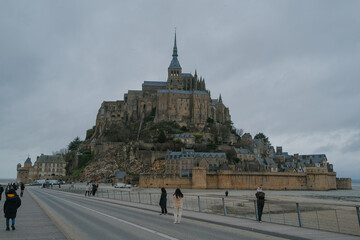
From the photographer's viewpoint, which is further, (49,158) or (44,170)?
(49,158)

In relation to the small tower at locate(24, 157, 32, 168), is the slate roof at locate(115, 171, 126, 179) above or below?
below

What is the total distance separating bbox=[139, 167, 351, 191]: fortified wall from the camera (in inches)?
2386

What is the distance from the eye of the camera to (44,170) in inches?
3177

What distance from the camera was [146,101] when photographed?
92125 millimetres

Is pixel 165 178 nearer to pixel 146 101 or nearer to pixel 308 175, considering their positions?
pixel 308 175

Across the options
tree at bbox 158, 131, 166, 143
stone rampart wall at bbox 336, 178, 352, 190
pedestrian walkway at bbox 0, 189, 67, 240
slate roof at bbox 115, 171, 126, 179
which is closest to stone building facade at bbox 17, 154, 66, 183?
slate roof at bbox 115, 171, 126, 179

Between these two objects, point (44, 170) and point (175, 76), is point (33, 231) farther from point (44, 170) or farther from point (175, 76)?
point (175, 76)

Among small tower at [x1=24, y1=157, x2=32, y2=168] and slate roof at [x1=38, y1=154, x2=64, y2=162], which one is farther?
small tower at [x1=24, y1=157, x2=32, y2=168]

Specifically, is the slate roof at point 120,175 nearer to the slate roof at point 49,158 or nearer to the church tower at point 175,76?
the slate roof at point 49,158

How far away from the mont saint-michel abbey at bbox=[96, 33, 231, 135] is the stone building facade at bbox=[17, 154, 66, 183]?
15.3 metres

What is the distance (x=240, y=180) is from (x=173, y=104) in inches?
1288

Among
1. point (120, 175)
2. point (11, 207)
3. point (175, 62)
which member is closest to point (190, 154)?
point (120, 175)

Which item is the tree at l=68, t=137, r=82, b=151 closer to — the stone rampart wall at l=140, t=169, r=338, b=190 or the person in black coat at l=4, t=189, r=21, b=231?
the stone rampart wall at l=140, t=169, r=338, b=190

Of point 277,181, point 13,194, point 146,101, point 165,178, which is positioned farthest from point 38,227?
point 146,101
